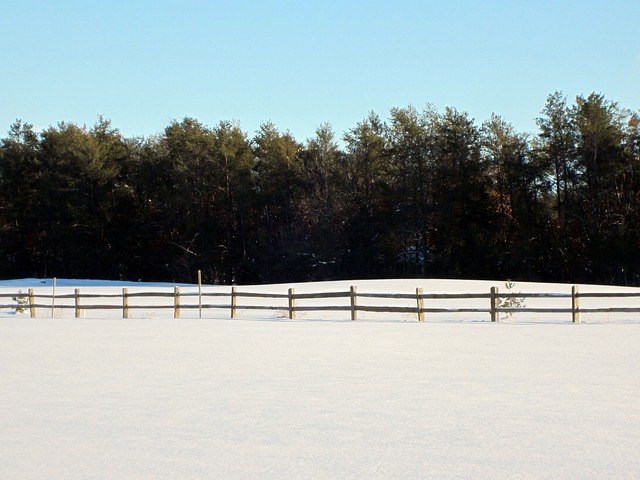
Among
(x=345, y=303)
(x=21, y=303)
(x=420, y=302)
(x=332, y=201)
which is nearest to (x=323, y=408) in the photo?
(x=420, y=302)

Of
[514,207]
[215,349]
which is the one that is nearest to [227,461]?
[215,349]

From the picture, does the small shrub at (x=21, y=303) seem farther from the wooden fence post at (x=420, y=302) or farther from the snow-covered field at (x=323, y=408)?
the wooden fence post at (x=420, y=302)

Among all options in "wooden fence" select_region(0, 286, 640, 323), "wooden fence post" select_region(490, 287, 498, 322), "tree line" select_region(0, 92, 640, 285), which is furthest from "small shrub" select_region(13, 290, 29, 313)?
"tree line" select_region(0, 92, 640, 285)

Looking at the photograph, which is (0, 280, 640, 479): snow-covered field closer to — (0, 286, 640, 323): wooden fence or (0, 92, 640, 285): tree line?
(0, 286, 640, 323): wooden fence

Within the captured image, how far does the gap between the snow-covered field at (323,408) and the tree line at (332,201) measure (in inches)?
1232

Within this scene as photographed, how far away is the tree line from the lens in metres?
47.2

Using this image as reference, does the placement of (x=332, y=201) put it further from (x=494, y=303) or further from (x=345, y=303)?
(x=494, y=303)

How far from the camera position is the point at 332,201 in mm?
54969

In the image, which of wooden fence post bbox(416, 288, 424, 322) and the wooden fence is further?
wooden fence post bbox(416, 288, 424, 322)

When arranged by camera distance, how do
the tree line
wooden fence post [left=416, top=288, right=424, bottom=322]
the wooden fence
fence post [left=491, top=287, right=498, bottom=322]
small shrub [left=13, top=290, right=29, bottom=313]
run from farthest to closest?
the tree line
small shrub [left=13, top=290, right=29, bottom=313]
wooden fence post [left=416, top=288, right=424, bottom=322]
fence post [left=491, top=287, right=498, bottom=322]
the wooden fence

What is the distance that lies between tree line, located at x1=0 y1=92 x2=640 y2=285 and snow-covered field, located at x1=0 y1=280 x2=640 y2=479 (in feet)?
103

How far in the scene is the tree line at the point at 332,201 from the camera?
47188mm

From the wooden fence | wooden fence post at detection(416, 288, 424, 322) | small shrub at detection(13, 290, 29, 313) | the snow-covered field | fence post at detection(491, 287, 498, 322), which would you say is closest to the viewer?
the snow-covered field

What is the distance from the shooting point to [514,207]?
4941 centimetres
